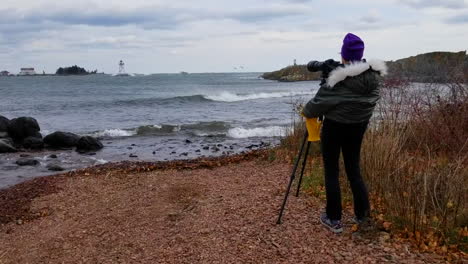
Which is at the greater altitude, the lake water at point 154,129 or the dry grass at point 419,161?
the dry grass at point 419,161

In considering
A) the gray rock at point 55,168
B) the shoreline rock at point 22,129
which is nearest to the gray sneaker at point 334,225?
the gray rock at point 55,168

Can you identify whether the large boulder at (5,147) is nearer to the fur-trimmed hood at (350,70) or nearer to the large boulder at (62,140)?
the large boulder at (62,140)

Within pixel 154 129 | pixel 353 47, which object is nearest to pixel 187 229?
pixel 353 47

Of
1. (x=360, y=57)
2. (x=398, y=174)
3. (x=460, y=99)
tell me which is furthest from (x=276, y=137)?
→ (x=360, y=57)

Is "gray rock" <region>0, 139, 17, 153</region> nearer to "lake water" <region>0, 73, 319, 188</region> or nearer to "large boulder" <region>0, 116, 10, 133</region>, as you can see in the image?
"lake water" <region>0, 73, 319, 188</region>

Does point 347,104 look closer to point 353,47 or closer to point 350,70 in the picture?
point 350,70

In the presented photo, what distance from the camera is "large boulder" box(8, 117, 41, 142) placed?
1719 centimetres

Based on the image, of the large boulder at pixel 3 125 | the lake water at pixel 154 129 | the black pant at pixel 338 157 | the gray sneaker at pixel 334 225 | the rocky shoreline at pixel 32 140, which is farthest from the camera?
the large boulder at pixel 3 125

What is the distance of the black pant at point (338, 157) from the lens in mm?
4543

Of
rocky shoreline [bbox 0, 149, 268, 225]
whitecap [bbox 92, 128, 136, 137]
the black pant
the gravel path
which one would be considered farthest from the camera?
whitecap [bbox 92, 128, 136, 137]

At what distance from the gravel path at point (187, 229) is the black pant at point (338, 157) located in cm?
32

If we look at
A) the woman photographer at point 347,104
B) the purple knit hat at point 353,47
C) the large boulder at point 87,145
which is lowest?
the large boulder at point 87,145

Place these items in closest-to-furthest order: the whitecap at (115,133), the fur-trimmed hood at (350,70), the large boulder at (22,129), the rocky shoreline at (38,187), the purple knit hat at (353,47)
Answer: the fur-trimmed hood at (350,70) → the purple knit hat at (353,47) → the rocky shoreline at (38,187) → the large boulder at (22,129) → the whitecap at (115,133)

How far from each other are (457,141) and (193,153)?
882 centimetres
